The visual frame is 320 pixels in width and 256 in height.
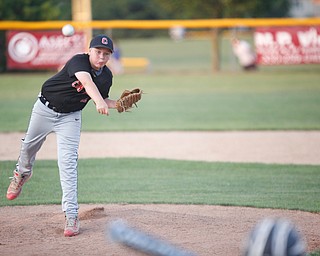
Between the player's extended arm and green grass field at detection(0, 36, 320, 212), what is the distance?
242 centimetres

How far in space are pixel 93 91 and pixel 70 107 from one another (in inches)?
22.3

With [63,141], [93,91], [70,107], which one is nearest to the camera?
[93,91]

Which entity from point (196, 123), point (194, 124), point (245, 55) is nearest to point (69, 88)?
point (194, 124)

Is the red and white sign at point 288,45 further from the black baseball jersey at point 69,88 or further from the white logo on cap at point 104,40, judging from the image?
the white logo on cap at point 104,40

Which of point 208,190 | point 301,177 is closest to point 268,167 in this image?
point 301,177

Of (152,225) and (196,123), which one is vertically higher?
(196,123)

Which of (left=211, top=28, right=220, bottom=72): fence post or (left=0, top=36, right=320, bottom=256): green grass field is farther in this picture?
(left=211, top=28, right=220, bottom=72): fence post

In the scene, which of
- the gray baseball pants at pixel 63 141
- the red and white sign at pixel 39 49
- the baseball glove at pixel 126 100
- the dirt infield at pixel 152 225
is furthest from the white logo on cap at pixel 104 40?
the red and white sign at pixel 39 49

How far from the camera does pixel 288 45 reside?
2627cm

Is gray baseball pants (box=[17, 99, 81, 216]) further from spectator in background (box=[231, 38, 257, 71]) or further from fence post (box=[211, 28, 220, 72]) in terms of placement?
fence post (box=[211, 28, 220, 72])

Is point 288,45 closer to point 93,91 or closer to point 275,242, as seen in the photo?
point 93,91

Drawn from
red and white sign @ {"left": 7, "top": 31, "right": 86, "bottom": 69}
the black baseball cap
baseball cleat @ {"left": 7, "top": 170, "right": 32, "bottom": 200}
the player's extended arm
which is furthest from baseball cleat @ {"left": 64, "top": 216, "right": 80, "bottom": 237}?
red and white sign @ {"left": 7, "top": 31, "right": 86, "bottom": 69}

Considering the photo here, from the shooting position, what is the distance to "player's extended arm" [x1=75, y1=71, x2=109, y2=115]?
6.19 meters

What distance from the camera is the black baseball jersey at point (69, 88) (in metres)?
6.59
